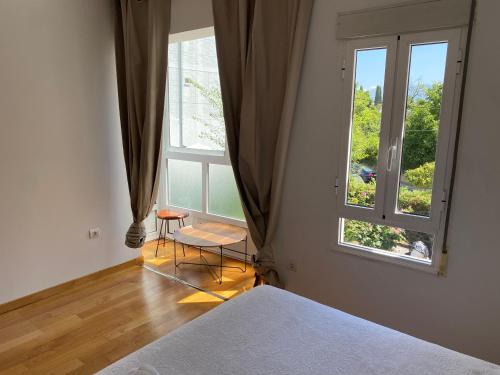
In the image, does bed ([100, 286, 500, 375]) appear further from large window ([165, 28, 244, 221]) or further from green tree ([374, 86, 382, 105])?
large window ([165, 28, 244, 221])

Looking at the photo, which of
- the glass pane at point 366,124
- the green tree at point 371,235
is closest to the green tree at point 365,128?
the glass pane at point 366,124

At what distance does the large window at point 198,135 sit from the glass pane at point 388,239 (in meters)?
1.63

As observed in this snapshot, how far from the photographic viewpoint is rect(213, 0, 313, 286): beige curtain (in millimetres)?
2475

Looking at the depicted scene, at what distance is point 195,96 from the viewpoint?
13.7 feet

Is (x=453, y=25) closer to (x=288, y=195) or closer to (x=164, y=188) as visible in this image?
(x=288, y=195)

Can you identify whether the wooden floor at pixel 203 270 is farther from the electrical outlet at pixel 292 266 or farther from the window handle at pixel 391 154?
the window handle at pixel 391 154

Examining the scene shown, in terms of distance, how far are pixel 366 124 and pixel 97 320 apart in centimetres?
244

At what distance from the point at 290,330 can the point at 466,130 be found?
1.46m

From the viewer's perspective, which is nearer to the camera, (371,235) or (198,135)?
(371,235)

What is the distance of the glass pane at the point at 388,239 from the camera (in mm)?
2254

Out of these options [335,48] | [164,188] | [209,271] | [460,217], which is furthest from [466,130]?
[164,188]

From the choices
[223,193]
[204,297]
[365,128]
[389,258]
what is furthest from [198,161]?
[389,258]

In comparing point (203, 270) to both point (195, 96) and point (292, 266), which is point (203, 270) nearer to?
point (292, 266)

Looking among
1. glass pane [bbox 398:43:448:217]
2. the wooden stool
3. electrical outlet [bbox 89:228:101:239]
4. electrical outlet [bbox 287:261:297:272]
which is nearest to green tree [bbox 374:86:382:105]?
glass pane [bbox 398:43:448:217]
